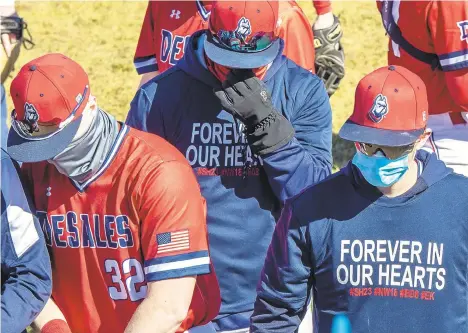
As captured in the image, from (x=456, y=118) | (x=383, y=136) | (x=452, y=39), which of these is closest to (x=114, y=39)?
(x=456, y=118)

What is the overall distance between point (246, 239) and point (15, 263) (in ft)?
3.50

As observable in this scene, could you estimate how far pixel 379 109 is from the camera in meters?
3.81

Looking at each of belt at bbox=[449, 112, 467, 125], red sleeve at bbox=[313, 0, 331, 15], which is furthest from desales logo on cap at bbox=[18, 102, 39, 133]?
red sleeve at bbox=[313, 0, 331, 15]

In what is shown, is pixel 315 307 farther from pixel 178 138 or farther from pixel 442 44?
pixel 442 44

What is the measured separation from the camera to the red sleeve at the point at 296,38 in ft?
18.3

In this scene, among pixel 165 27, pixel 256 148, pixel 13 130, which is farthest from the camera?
pixel 165 27

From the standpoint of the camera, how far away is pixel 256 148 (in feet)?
14.5

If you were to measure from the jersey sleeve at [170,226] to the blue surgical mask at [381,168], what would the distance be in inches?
24.9

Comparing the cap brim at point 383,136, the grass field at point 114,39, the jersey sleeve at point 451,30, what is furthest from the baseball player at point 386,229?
the grass field at point 114,39

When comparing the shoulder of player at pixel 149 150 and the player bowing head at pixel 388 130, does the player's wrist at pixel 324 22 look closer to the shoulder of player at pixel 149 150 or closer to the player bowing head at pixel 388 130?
the shoulder of player at pixel 149 150

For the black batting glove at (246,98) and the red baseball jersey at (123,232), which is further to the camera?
the black batting glove at (246,98)

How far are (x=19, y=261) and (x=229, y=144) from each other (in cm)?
108

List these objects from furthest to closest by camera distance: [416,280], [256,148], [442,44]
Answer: [442,44], [256,148], [416,280]

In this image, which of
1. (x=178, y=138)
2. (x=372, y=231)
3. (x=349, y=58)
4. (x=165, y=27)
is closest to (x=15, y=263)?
(x=178, y=138)
